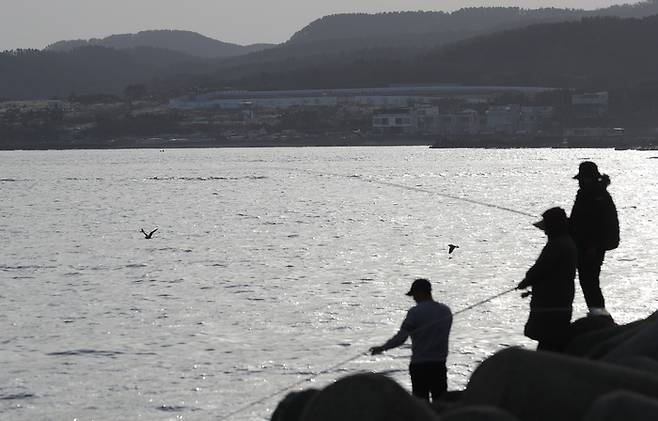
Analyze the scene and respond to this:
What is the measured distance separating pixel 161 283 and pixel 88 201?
61911 mm

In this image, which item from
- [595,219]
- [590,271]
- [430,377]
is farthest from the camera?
[590,271]

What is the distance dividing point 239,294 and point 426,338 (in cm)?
2065

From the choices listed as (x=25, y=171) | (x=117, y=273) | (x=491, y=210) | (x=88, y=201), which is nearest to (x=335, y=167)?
(x=25, y=171)

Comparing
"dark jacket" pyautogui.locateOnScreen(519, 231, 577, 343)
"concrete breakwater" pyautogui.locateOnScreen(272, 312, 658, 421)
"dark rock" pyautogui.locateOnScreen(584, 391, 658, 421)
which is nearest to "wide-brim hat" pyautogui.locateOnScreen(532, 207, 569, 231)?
"dark jacket" pyautogui.locateOnScreen(519, 231, 577, 343)

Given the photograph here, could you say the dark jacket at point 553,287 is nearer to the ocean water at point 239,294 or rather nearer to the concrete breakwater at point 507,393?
the concrete breakwater at point 507,393

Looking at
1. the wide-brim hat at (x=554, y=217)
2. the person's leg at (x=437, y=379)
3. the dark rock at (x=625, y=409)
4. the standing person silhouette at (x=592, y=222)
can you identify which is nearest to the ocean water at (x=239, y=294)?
the standing person silhouette at (x=592, y=222)

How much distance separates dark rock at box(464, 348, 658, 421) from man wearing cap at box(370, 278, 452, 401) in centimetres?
197

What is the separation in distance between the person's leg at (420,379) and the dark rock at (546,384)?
88.6 inches

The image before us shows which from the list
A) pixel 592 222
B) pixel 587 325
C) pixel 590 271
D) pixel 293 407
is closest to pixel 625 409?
pixel 293 407

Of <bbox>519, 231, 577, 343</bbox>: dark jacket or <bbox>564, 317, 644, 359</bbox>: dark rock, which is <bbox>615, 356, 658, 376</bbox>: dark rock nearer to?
<bbox>564, 317, 644, 359</bbox>: dark rock

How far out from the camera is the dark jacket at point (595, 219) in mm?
15219

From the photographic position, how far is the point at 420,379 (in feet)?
41.1

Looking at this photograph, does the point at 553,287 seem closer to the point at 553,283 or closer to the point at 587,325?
the point at 553,283

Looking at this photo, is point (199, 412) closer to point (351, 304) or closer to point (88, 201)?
point (351, 304)
